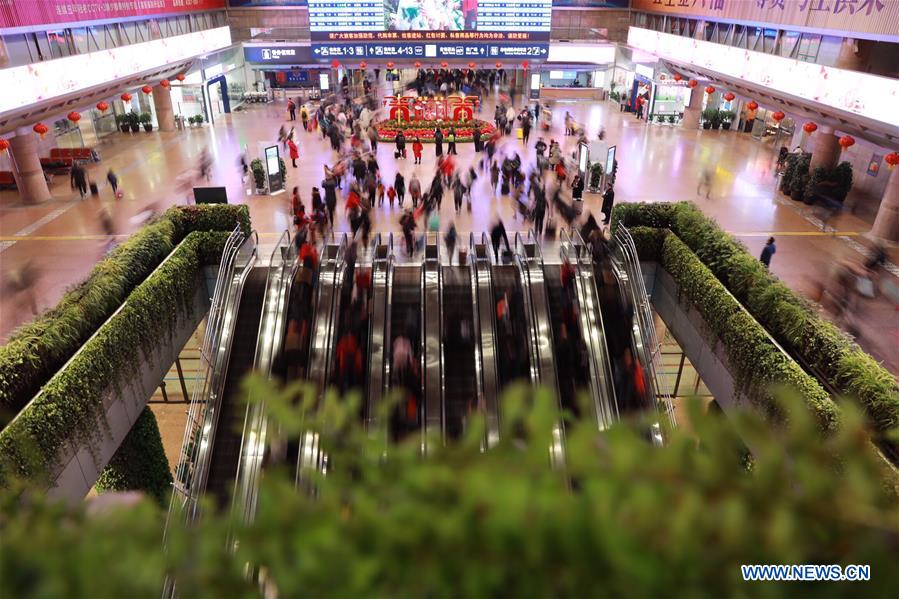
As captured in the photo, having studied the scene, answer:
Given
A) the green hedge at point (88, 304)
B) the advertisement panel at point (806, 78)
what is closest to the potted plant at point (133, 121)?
the green hedge at point (88, 304)

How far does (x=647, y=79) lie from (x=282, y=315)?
25.7m

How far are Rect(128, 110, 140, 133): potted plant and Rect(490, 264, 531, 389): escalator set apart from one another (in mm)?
23745

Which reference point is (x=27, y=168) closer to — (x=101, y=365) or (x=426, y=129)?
(x=101, y=365)

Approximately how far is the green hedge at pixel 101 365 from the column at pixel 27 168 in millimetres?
9341

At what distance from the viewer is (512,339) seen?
10.3 meters

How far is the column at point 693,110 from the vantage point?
27.6m

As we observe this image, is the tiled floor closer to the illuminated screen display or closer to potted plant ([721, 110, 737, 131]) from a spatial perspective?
potted plant ([721, 110, 737, 131])

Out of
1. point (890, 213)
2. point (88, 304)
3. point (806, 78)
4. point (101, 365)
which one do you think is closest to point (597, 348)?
point (101, 365)

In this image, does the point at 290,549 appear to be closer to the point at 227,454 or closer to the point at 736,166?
the point at 227,454

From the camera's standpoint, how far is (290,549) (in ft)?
4.70

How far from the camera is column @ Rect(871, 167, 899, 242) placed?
14.2 metres

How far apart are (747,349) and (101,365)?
9.60 m

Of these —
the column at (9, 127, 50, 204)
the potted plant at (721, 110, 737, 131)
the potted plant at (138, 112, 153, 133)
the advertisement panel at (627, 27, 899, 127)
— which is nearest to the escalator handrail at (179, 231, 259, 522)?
the column at (9, 127, 50, 204)

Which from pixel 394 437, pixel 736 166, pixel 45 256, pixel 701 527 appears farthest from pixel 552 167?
pixel 701 527
